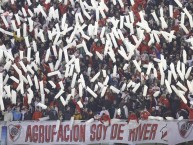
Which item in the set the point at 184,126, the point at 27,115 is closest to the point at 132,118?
the point at 184,126

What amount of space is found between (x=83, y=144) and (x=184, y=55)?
4628 millimetres

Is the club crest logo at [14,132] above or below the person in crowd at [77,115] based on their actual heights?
below

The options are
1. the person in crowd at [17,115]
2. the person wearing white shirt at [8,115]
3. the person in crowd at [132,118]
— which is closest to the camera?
the person in crowd at [132,118]

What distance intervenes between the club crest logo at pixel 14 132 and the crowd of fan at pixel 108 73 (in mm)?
283

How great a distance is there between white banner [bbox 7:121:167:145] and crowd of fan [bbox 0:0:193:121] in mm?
275

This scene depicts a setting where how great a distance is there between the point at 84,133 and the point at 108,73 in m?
2.43

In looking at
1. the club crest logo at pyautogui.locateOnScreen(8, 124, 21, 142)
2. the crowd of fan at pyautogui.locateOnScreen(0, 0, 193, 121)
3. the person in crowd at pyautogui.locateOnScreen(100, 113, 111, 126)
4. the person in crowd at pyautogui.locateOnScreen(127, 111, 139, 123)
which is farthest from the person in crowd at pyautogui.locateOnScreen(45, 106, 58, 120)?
the person in crowd at pyautogui.locateOnScreen(127, 111, 139, 123)

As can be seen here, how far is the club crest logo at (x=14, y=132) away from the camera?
1569 cm

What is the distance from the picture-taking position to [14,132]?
51.5 ft

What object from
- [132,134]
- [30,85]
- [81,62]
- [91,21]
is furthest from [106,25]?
[132,134]

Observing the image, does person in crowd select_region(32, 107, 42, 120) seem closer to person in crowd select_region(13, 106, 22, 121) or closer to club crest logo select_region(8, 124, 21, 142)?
person in crowd select_region(13, 106, 22, 121)

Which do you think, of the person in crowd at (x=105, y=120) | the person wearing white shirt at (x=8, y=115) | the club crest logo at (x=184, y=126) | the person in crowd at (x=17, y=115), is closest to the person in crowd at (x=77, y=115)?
the person in crowd at (x=105, y=120)

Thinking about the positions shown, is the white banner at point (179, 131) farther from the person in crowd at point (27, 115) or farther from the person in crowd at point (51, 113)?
the person in crowd at point (27, 115)

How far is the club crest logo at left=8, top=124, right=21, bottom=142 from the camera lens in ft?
51.5
